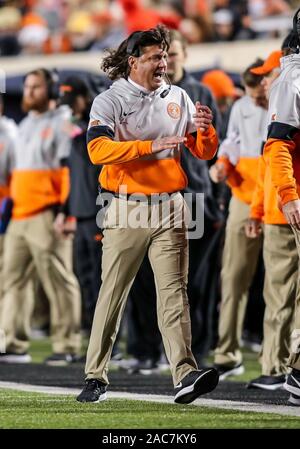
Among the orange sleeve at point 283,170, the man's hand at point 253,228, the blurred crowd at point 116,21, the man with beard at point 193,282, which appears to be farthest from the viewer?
the blurred crowd at point 116,21

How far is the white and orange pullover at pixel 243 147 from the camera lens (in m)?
9.46

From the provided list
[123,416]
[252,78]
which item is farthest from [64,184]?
[123,416]

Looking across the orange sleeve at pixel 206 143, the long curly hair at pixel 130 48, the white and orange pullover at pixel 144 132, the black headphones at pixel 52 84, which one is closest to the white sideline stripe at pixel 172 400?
the white and orange pullover at pixel 144 132

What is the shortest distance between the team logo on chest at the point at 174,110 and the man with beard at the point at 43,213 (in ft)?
11.6

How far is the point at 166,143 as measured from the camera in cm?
714

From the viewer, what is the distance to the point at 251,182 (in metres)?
9.59

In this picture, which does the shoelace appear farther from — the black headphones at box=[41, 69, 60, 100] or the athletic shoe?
the black headphones at box=[41, 69, 60, 100]

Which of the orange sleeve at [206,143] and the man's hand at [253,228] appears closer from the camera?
the orange sleeve at [206,143]

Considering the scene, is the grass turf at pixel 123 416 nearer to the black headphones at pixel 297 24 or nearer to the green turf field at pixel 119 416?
the green turf field at pixel 119 416

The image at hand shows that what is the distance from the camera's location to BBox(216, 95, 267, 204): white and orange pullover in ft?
31.0

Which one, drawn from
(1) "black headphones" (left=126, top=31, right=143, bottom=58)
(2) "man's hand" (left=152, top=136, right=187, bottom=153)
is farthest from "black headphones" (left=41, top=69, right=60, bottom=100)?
(2) "man's hand" (left=152, top=136, right=187, bottom=153)

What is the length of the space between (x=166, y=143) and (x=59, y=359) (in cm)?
400

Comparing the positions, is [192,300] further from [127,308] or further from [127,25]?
[127,25]
